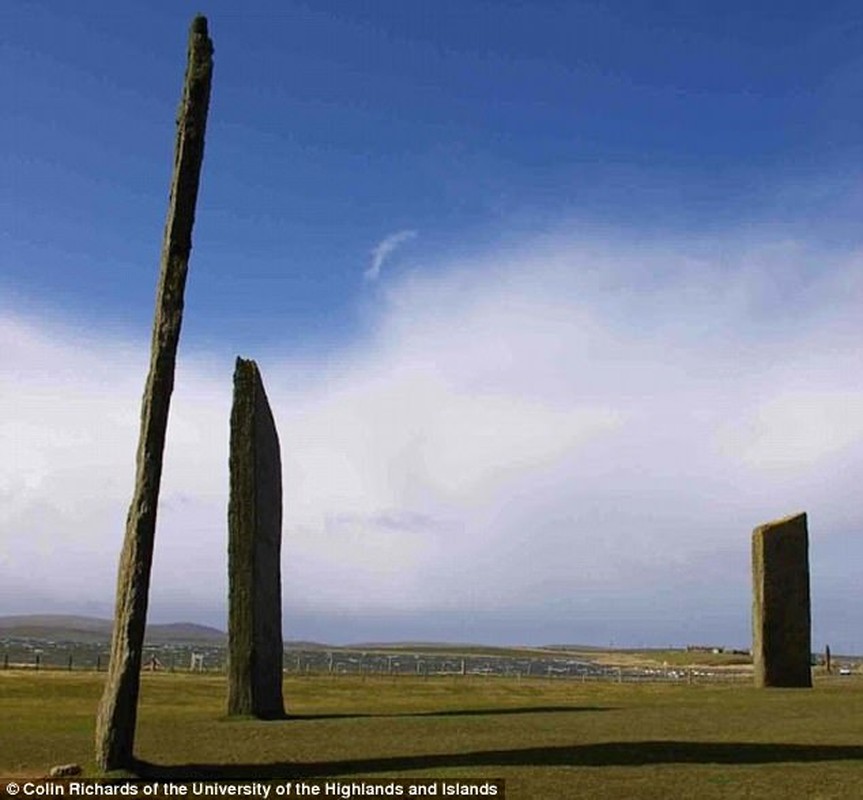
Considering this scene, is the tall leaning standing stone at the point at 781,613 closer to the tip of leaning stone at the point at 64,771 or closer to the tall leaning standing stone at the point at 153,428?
the tall leaning standing stone at the point at 153,428

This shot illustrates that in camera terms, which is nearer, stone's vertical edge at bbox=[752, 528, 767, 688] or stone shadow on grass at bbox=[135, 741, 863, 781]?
stone shadow on grass at bbox=[135, 741, 863, 781]

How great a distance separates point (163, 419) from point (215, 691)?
1628 cm

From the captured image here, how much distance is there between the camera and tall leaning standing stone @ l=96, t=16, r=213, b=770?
12836 millimetres

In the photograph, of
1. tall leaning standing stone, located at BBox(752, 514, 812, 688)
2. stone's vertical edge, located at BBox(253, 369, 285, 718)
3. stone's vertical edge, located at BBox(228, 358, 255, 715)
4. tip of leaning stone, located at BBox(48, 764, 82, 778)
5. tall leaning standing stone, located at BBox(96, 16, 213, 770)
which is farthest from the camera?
tall leaning standing stone, located at BBox(752, 514, 812, 688)

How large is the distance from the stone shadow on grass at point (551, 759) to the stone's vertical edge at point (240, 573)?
258 inches

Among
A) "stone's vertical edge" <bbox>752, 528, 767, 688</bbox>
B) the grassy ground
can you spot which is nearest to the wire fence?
"stone's vertical edge" <bbox>752, 528, 767, 688</bbox>

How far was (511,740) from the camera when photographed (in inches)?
637

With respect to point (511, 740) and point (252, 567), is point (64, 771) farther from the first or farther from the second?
point (252, 567)

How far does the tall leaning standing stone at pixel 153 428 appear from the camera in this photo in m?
12.8

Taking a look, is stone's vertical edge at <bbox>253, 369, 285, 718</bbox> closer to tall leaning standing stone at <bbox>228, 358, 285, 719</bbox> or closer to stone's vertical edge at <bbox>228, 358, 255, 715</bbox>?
tall leaning standing stone at <bbox>228, 358, 285, 719</bbox>

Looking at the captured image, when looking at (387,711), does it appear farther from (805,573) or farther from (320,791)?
(805,573)

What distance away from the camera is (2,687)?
26953 millimetres

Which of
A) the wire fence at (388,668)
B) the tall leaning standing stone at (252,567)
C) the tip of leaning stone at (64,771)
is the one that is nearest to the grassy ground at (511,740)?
the tip of leaning stone at (64,771)

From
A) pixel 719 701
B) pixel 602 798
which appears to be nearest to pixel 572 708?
pixel 719 701
